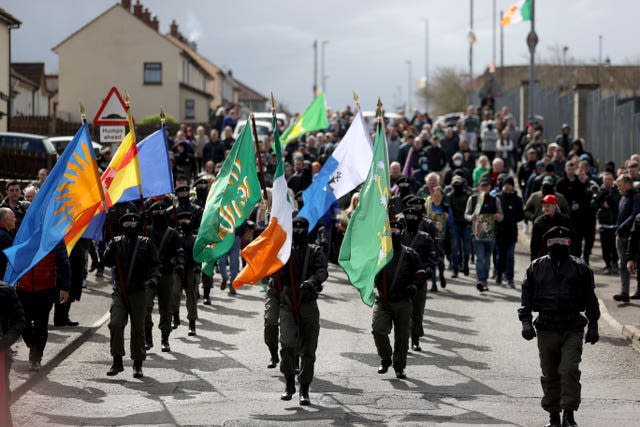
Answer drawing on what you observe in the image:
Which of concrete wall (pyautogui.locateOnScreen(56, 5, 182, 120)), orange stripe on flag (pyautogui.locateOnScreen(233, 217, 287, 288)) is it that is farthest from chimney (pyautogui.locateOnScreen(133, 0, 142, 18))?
orange stripe on flag (pyautogui.locateOnScreen(233, 217, 287, 288))

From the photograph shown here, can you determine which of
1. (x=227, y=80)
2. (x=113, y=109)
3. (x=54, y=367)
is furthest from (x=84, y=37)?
(x=54, y=367)

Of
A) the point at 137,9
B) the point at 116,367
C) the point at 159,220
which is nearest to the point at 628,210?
the point at 159,220

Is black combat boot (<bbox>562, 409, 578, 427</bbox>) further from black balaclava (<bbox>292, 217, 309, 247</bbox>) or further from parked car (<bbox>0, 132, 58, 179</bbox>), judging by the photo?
parked car (<bbox>0, 132, 58, 179</bbox>)

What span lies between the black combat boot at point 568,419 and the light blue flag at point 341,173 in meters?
5.05

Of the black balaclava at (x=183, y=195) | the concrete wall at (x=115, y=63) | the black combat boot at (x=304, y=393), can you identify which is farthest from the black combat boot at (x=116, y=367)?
the concrete wall at (x=115, y=63)

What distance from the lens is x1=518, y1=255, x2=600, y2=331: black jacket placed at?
37.9ft

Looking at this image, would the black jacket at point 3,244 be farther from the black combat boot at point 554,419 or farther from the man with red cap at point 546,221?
the man with red cap at point 546,221

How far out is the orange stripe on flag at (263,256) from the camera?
42.4 ft

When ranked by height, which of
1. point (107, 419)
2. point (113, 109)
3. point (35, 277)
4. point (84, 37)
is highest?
point (84, 37)

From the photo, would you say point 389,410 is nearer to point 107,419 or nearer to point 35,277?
point 107,419

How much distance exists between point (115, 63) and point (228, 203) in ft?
216

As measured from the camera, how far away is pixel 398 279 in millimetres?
14352

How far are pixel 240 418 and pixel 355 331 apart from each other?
597 cm

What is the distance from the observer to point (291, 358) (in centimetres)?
1297
